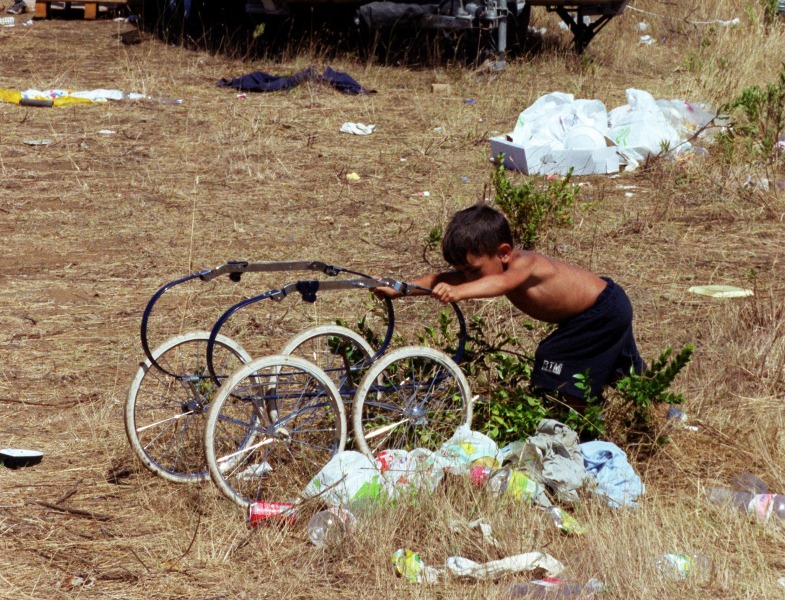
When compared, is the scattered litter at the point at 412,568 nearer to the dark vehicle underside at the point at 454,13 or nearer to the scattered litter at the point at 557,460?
the scattered litter at the point at 557,460

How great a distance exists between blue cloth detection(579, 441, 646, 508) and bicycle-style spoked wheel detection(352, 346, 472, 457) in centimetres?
45

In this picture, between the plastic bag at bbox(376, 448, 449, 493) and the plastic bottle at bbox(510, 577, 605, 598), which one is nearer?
the plastic bottle at bbox(510, 577, 605, 598)

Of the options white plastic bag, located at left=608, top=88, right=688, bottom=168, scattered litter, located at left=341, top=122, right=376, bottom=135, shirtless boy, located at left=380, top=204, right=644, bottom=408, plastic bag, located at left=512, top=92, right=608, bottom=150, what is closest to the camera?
shirtless boy, located at left=380, top=204, right=644, bottom=408

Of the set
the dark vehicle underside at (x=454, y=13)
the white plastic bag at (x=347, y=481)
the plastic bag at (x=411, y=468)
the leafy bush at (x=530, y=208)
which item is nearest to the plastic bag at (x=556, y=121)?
the leafy bush at (x=530, y=208)

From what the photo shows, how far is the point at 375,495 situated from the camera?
316 centimetres

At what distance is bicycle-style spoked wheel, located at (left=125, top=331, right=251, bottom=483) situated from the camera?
3445mm

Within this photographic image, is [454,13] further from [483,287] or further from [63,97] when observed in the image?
[483,287]

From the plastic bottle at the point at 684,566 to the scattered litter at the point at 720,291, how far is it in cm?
275

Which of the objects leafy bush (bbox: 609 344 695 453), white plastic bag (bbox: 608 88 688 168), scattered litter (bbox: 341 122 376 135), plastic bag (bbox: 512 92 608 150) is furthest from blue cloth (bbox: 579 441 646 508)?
scattered litter (bbox: 341 122 376 135)

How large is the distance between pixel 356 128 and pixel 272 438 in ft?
19.9

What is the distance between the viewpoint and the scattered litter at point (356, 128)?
356 inches

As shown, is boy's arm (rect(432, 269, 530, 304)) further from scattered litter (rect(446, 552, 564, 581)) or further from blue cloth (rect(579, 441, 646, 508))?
scattered litter (rect(446, 552, 564, 581))

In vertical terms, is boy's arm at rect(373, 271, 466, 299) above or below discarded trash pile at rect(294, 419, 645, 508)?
above

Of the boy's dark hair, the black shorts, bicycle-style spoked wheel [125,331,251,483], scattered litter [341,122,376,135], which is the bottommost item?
bicycle-style spoked wheel [125,331,251,483]
